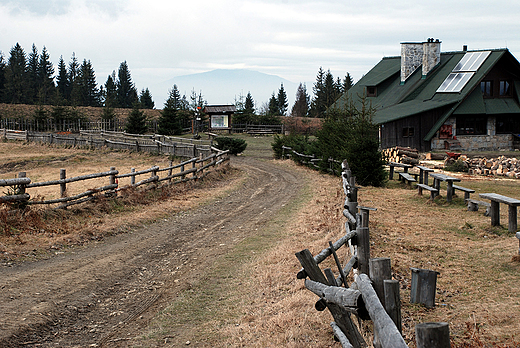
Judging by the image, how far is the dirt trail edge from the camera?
607 centimetres

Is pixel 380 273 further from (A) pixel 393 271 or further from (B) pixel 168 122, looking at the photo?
(B) pixel 168 122

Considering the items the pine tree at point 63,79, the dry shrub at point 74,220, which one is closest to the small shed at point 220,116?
the dry shrub at point 74,220

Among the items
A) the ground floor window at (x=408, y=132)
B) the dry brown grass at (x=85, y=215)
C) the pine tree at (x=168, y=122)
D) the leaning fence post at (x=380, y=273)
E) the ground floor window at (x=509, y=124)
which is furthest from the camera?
the pine tree at (x=168, y=122)

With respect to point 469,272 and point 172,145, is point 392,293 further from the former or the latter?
point 172,145

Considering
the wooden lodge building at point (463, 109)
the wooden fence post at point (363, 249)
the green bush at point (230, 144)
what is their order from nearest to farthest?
the wooden fence post at point (363, 249), the green bush at point (230, 144), the wooden lodge building at point (463, 109)

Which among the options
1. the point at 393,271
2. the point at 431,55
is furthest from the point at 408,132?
the point at 393,271

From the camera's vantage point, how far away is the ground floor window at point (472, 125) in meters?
34.0

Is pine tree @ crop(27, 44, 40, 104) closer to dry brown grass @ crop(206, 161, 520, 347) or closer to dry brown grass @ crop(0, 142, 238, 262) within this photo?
dry brown grass @ crop(0, 142, 238, 262)

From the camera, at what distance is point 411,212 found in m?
12.6

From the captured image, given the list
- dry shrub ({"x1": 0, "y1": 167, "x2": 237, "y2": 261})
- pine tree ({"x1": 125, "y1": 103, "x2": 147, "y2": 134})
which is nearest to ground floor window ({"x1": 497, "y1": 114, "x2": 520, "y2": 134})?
dry shrub ({"x1": 0, "y1": 167, "x2": 237, "y2": 261})

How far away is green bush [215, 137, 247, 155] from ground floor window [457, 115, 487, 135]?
17.0 meters

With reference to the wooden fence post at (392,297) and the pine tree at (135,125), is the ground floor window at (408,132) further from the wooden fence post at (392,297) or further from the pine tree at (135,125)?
the wooden fence post at (392,297)

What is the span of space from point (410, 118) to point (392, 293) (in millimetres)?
32698

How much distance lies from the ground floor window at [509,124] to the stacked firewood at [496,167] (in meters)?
12.6
